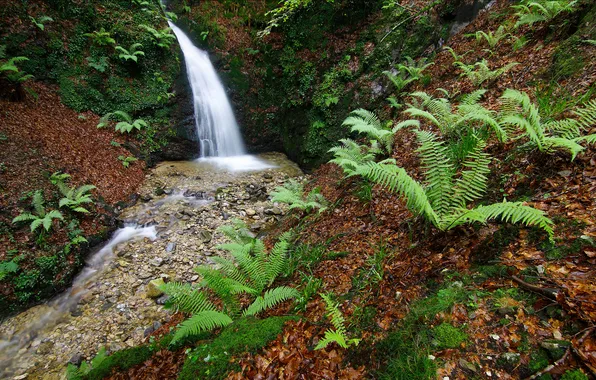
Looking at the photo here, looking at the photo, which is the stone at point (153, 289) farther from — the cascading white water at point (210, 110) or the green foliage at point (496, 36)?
the green foliage at point (496, 36)

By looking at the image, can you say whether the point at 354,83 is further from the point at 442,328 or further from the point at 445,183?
the point at 442,328

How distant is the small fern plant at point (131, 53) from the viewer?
A: 8.85 meters

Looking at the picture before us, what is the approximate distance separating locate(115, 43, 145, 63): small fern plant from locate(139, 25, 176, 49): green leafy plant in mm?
671

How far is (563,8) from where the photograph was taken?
453 centimetres

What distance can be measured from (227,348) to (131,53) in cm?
1034

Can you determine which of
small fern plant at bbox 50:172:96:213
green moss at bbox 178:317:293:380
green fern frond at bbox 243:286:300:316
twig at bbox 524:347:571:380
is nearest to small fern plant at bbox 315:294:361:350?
green moss at bbox 178:317:293:380

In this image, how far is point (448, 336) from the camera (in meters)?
1.80

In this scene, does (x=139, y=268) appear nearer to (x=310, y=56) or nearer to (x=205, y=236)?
(x=205, y=236)

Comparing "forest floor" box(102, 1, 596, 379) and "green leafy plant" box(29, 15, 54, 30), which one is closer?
"forest floor" box(102, 1, 596, 379)

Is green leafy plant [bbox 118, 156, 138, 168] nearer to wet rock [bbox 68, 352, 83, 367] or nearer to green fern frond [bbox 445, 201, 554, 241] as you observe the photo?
wet rock [bbox 68, 352, 83, 367]

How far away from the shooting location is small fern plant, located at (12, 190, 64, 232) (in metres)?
5.19

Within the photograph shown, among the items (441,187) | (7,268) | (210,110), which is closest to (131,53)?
(210,110)

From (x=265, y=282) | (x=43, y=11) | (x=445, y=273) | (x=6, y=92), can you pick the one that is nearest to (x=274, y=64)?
(x=43, y=11)

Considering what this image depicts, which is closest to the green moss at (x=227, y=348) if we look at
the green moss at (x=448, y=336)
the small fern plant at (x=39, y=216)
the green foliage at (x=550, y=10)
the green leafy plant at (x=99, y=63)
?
the green moss at (x=448, y=336)
